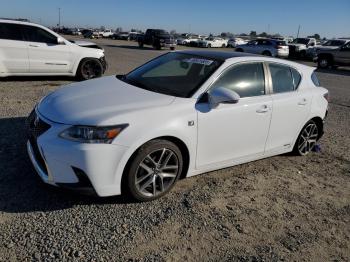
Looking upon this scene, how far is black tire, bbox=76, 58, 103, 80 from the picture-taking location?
11.3 meters

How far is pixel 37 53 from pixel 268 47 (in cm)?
2300

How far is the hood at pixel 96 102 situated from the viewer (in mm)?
3801

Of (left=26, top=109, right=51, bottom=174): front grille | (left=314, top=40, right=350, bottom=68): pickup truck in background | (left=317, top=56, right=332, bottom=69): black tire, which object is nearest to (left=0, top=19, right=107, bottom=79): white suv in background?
(left=26, top=109, right=51, bottom=174): front grille

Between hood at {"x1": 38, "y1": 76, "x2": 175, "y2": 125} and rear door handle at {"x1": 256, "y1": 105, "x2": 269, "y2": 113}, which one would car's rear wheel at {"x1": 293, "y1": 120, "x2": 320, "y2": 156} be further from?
hood at {"x1": 38, "y1": 76, "x2": 175, "y2": 125}

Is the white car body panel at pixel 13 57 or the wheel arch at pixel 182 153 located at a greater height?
the white car body panel at pixel 13 57

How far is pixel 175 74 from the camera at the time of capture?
201 inches

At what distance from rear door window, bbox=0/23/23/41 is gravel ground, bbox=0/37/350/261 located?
5588mm

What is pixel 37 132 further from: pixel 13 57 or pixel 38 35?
pixel 38 35

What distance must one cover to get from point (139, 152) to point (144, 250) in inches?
37.8

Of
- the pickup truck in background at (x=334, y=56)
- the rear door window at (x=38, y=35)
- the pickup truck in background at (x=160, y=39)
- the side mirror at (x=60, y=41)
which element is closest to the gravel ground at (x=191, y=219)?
the rear door window at (x=38, y=35)

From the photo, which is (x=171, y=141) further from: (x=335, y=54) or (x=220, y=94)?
(x=335, y=54)

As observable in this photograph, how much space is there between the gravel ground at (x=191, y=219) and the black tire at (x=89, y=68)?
6207 mm

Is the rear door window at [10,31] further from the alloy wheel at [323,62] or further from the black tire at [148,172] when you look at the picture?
the alloy wheel at [323,62]

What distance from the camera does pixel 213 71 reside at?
4621mm
